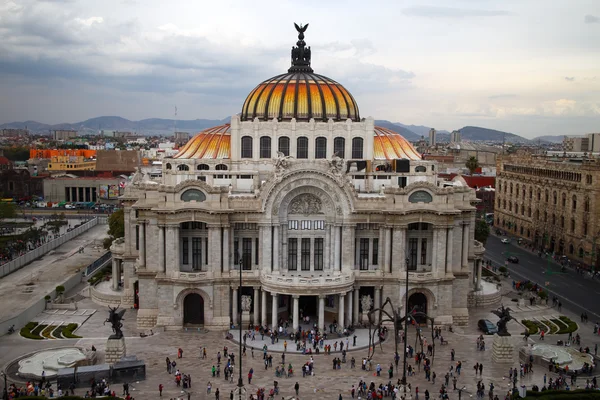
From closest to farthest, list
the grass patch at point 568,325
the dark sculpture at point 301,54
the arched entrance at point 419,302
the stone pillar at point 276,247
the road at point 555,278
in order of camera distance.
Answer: the stone pillar at point 276,247 → the grass patch at point 568,325 → the arched entrance at point 419,302 → the road at point 555,278 → the dark sculpture at point 301,54

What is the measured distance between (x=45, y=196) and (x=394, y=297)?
4967 inches

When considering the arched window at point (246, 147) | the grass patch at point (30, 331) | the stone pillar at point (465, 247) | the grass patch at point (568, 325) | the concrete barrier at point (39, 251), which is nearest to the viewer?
the grass patch at point (30, 331)

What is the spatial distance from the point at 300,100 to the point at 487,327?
113ft

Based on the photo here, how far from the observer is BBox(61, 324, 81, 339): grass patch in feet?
207

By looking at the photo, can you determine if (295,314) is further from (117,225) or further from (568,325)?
(117,225)

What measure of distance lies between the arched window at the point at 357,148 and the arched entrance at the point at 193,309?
2581cm

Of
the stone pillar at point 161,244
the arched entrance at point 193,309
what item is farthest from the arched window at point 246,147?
the arched entrance at point 193,309

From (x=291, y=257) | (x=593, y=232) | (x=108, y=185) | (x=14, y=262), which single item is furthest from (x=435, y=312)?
(x=108, y=185)

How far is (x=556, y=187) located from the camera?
108m

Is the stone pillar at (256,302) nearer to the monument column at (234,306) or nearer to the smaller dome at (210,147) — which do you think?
the monument column at (234,306)

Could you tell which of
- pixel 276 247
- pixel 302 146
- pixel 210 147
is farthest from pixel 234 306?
pixel 210 147

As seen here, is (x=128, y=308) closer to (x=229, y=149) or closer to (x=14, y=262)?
(x=229, y=149)

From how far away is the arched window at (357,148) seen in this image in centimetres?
7662

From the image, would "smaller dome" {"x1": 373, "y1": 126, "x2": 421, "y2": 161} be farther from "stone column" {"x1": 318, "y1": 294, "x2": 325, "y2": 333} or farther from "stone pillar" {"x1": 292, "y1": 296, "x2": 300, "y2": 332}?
"stone pillar" {"x1": 292, "y1": 296, "x2": 300, "y2": 332}
